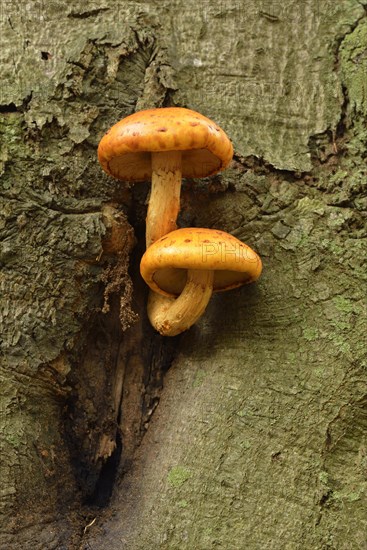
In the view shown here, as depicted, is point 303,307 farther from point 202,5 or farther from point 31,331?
point 202,5

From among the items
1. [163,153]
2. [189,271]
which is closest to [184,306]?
[189,271]

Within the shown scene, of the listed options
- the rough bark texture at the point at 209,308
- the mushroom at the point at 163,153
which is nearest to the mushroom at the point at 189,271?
the rough bark texture at the point at 209,308

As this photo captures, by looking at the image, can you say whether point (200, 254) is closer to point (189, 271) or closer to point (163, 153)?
point (189, 271)

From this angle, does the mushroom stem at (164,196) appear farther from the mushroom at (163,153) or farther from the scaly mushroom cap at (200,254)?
the scaly mushroom cap at (200,254)

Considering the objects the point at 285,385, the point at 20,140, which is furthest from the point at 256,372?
the point at 20,140

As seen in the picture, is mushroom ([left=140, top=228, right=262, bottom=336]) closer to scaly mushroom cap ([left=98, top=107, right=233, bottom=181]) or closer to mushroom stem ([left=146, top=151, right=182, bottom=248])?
mushroom stem ([left=146, top=151, right=182, bottom=248])
